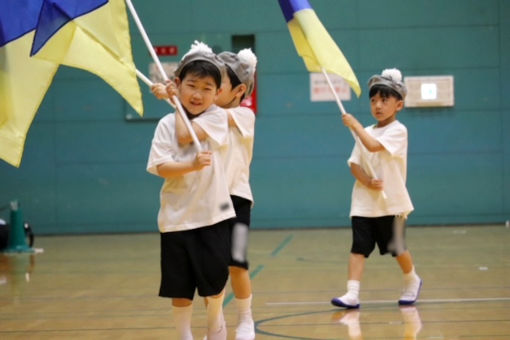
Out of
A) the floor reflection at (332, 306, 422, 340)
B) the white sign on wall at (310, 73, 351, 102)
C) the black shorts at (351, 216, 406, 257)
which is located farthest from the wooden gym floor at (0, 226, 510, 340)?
the white sign on wall at (310, 73, 351, 102)

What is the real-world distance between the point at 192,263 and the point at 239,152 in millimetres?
972

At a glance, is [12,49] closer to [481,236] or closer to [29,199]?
[481,236]

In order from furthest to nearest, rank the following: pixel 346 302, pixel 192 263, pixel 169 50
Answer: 1. pixel 169 50
2. pixel 346 302
3. pixel 192 263

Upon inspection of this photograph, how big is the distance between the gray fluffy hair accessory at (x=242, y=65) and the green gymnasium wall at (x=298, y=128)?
291 inches

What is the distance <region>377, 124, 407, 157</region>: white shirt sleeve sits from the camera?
545 cm

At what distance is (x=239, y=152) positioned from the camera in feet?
15.0

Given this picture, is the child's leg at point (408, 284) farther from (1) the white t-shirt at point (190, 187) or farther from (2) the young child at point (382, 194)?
(1) the white t-shirt at point (190, 187)

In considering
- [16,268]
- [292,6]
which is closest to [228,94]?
[292,6]

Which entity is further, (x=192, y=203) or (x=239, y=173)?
(x=239, y=173)

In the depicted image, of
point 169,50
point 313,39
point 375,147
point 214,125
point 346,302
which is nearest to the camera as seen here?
point 214,125

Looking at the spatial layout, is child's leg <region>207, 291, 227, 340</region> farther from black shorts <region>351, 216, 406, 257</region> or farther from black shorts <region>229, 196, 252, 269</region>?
black shorts <region>351, 216, 406, 257</region>

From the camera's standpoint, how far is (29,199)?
12.3 metres

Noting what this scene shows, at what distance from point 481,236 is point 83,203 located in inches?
208

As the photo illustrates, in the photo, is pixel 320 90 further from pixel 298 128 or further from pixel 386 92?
pixel 386 92
